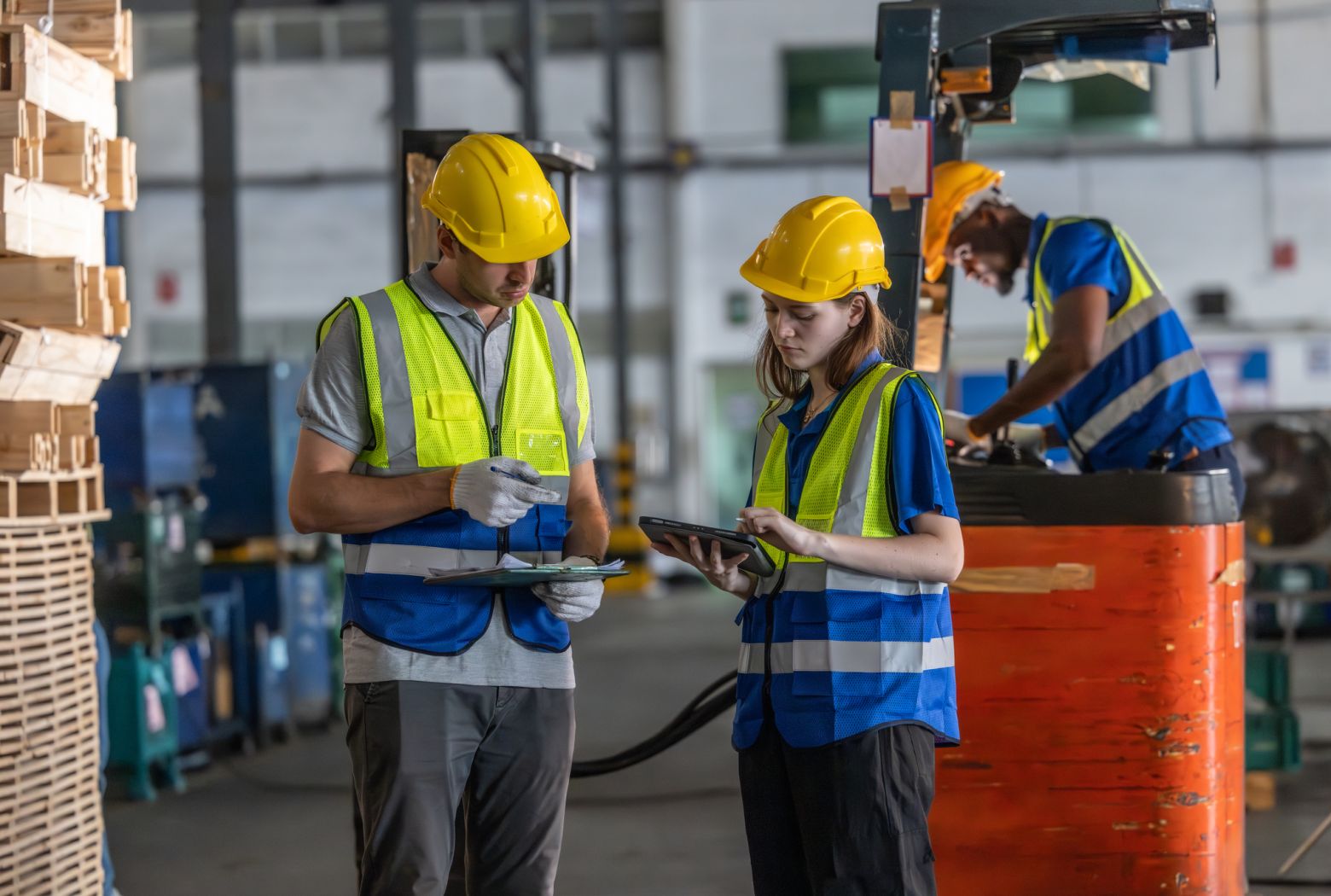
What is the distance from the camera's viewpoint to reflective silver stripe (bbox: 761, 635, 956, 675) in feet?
7.79

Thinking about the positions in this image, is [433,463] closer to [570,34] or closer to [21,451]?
[21,451]

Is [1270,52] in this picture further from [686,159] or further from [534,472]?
[534,472]

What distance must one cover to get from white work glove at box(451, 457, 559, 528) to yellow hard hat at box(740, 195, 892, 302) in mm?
524

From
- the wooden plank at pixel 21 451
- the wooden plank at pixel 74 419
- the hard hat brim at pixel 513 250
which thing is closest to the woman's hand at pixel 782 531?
the hard hat brim at pixel 513 250

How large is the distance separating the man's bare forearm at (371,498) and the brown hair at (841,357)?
63 centimetres

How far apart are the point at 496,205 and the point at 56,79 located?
1893mm

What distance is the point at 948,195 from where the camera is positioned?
4.20 metres

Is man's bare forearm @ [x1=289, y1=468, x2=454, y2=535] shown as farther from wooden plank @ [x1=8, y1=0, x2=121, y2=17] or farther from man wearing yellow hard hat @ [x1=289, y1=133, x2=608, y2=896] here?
wooden plank @ [x1=8, y1=0, x2=121, y2=17]

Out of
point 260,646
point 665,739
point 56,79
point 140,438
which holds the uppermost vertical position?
point 56,79

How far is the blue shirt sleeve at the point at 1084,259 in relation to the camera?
4.01 metres

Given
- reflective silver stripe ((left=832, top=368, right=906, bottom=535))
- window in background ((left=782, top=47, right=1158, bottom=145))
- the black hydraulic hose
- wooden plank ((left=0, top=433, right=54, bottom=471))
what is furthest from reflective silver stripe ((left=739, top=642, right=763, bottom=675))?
window in background ((left=782, top=47, right=1158, bottom=145))

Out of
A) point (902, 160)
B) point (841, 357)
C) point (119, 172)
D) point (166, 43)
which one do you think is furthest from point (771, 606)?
point (166, 43)

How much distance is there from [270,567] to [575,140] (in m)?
11.0

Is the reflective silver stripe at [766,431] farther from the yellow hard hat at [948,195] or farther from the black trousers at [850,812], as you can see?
the yellow hard hat at [948,195]
